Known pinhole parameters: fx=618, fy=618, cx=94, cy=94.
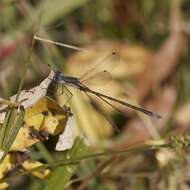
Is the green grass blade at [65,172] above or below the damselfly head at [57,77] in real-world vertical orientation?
below

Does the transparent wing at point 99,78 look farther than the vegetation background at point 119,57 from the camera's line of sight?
No

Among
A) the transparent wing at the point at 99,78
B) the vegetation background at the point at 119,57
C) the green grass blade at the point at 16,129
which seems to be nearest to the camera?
the green grass blade at the point at 16,129

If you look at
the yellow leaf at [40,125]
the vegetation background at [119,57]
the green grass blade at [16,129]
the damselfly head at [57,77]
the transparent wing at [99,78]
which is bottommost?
the vegetation background at [119,57]

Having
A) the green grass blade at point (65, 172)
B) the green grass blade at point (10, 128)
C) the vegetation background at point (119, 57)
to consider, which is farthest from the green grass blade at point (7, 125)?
the vegetation background at point (119, 57)

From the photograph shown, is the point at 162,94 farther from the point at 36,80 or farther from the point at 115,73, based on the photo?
the point at 36,80

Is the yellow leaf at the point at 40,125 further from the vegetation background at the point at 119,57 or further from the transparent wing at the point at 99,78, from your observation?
the vegetation background at the point at 119,57

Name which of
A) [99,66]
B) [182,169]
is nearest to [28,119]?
[182,169]

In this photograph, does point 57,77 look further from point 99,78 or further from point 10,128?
point 99,78
